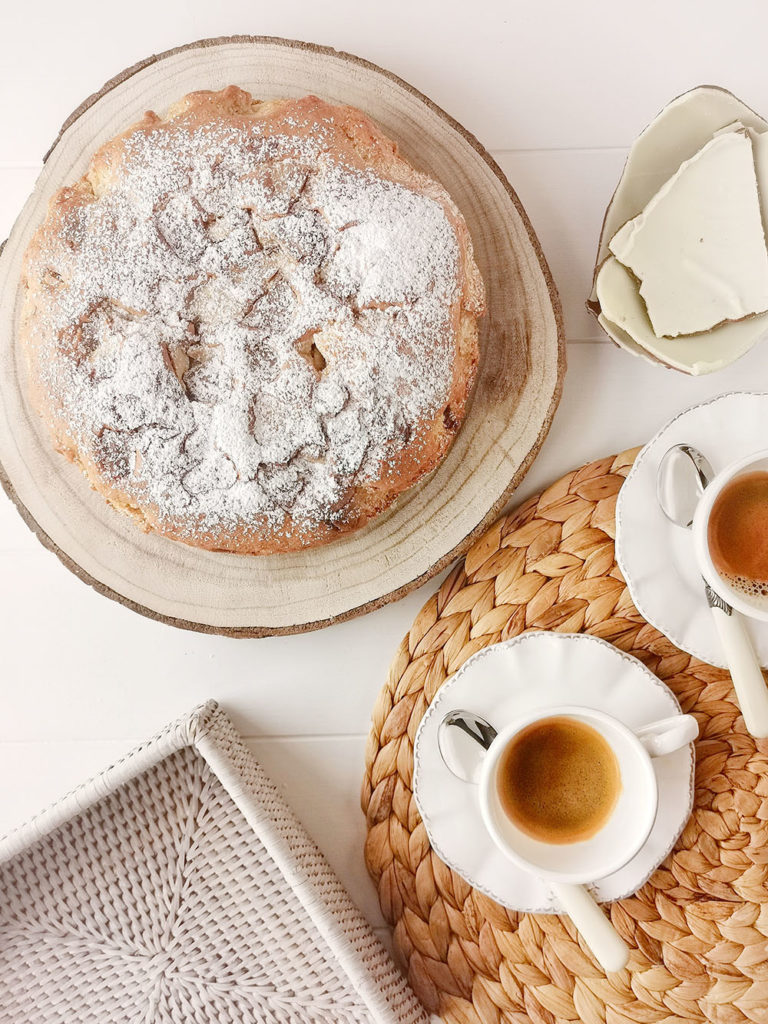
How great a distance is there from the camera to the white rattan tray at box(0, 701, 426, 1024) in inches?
45.6

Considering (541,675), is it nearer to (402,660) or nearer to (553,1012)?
(402,660)

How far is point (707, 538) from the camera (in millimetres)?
1008

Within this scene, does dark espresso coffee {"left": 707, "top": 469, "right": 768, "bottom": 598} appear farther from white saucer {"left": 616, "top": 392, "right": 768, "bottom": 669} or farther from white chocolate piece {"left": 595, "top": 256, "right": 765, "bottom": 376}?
white chocolate piece {"left": 595, "top": 256, "right": 765, "bottom": 376}

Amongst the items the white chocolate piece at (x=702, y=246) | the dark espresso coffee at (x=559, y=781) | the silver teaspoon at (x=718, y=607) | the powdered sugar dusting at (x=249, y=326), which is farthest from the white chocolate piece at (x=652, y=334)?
the dark espresso coffee at (x=559, y=781)

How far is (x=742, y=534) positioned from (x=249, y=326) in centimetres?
65

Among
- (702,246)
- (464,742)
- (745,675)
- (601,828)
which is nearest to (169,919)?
(464,742)

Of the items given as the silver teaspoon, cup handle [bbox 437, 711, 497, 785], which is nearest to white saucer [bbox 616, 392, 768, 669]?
the silver teaspoon

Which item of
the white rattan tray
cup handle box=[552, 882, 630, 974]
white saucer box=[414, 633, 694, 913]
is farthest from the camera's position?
the white rattan tray

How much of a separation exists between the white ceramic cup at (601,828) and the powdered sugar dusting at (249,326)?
1.18 feet

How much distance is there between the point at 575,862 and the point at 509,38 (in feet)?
3.60

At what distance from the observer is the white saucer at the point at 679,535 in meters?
1.06

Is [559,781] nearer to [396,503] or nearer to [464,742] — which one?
[464,742]

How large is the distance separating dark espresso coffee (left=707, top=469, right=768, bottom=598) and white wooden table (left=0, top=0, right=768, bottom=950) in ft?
0.65

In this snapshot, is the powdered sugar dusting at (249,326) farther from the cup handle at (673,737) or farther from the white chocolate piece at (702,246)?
the cup handle at (673,737)
